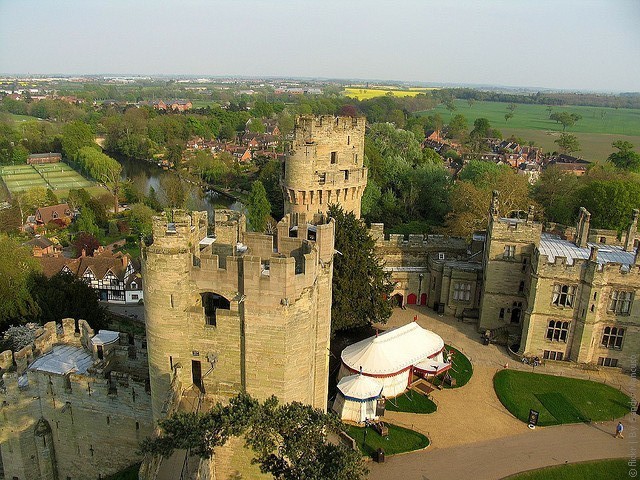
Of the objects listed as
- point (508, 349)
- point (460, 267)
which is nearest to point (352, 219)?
point (460, 267)

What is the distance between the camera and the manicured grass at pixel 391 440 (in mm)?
25656

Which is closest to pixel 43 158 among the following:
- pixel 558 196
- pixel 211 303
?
pixel 558 196

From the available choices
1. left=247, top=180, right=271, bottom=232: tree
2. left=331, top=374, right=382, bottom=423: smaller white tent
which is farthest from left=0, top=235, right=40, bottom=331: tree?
left=247, top=180, right=271, bottom=232: tree

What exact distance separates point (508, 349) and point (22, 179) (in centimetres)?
10595

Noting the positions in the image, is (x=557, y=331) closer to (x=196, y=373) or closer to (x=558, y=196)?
(x=196, y=373)

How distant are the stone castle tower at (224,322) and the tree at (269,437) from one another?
2492mm

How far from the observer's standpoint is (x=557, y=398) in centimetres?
3044

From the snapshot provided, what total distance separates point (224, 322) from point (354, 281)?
651 inches

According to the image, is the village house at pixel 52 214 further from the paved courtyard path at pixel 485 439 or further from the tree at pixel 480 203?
the paved courtyard path at pixel 485 439

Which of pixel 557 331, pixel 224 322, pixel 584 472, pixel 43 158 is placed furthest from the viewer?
pixel 43 158

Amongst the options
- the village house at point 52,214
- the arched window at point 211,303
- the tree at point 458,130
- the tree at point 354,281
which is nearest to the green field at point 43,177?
the village house at point 52,214

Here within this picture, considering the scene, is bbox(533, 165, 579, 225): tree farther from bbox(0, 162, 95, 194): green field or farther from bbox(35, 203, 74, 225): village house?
bbox(0, 162, 95, 194): green field

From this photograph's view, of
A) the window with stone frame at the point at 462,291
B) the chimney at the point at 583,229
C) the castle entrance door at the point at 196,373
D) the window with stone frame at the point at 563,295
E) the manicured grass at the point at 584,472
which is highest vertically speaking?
the chimney at the point at 583,229

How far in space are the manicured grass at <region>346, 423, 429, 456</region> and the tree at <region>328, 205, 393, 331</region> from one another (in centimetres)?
767
